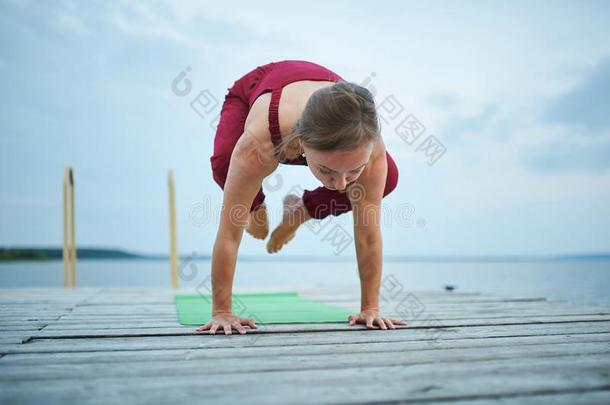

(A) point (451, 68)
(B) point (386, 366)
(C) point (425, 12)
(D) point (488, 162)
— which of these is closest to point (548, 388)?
(B) point (386, 366)

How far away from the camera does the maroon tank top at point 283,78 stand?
1.78 metres

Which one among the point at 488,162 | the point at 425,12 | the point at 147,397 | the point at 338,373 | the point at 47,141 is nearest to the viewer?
the point at 147,397

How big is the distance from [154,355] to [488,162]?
34.9ft

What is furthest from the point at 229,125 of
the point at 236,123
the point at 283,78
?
the point at 283,78

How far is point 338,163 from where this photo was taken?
60.7 inches

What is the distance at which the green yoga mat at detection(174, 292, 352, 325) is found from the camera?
211 cm

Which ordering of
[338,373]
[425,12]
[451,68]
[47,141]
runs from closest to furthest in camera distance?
1. [338,373]
2. [425,12]
3. [451,68]
4. [47,141]

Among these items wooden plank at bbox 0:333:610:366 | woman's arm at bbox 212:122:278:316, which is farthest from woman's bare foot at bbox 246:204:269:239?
wooden plank at bbox 0:333:610:366

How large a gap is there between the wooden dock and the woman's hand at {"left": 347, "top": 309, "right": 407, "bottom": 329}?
0.11 ft

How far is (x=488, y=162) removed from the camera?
1095 centimetres

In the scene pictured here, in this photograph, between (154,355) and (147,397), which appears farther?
(154,355)

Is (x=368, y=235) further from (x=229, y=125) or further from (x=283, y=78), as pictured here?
(x=229, y=125)

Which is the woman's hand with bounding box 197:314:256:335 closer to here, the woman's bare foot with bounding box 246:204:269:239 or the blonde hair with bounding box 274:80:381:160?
the blonde hair with bounding box 274:80:381:160

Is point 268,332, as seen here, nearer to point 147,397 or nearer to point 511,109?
point 147,397
